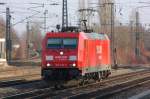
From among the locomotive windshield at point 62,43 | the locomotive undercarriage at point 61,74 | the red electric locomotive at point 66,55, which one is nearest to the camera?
the locomotive undercarriage at point 61,74

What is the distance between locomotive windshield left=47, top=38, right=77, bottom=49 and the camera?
2508 cm

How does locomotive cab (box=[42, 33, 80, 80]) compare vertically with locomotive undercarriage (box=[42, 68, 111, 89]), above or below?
above

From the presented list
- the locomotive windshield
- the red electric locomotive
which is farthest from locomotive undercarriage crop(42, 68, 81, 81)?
the locomotive windshield

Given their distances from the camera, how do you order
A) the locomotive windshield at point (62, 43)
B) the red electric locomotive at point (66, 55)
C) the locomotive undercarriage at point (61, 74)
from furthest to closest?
the locomotive windshield at point (62, 43) → the red electric locomotive at point (66, 55) → the locomotive undercarriage at point (61, 74)

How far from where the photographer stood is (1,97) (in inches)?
782

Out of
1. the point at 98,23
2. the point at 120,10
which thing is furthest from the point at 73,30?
the point at 98,23

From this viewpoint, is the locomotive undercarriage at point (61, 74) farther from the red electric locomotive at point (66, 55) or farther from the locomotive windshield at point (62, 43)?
the locomotive windshield at point (62, 43)

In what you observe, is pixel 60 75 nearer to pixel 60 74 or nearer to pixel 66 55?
pixel 60 74

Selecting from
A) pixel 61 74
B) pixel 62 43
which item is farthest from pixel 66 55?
pixel 61 74

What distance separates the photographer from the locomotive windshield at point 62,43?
25.1m

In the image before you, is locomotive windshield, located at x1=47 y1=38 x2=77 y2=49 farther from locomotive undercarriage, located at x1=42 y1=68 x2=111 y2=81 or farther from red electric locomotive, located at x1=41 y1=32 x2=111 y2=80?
locomotive undercarriage, located at x1=42 y1=68 x2=111 y2=81

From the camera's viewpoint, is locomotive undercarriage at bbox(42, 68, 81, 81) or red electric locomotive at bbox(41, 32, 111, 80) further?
red electric locomotive at bbox(41, 32, 111, 80)

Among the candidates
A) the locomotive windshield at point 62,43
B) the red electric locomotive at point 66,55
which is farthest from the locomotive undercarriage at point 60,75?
the locomotive windshield at point 62,43

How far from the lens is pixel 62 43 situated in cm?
2520
